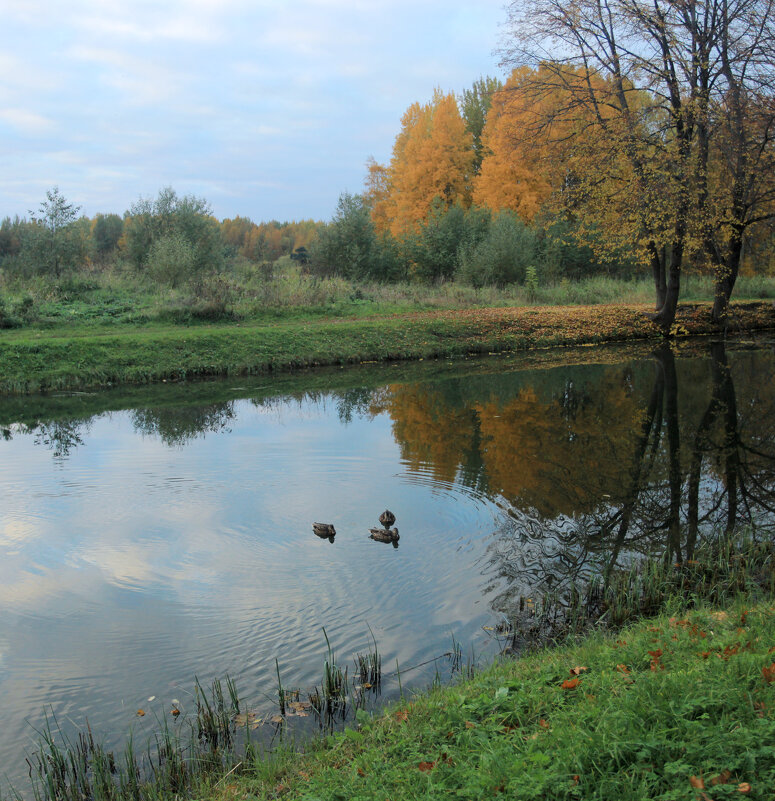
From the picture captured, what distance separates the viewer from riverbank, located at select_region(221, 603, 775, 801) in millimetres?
2967

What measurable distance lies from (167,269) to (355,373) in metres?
11.8

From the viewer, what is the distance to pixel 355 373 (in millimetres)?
20672

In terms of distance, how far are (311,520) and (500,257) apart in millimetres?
27214

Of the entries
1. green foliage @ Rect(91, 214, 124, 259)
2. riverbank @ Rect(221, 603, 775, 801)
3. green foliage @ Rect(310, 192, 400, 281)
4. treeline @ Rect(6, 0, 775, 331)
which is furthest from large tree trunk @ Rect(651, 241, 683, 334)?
green foliage @ Rect(91, 214, 124, 259)

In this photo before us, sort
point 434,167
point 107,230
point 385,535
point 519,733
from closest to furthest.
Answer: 1. point 519,733
2. point 385,535
3. point 434,167
4. point 107,230

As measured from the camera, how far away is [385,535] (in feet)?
25.3

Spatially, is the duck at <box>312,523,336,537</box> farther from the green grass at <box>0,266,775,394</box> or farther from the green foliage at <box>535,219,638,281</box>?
the green foliage at <box>535,219,638,281</box>

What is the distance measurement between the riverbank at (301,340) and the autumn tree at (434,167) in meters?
19.4

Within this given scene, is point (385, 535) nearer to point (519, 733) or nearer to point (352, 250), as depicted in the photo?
point (519, 733)

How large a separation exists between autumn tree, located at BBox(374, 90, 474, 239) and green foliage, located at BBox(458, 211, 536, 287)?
1005 centimetres

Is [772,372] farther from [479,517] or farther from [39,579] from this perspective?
[39,579]

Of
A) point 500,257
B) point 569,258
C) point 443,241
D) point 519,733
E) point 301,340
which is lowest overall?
point 519,733

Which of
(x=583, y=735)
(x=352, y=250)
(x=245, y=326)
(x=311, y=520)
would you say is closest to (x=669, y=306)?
(x=245, y=326)

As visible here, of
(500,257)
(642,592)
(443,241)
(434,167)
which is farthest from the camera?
(434,167)
